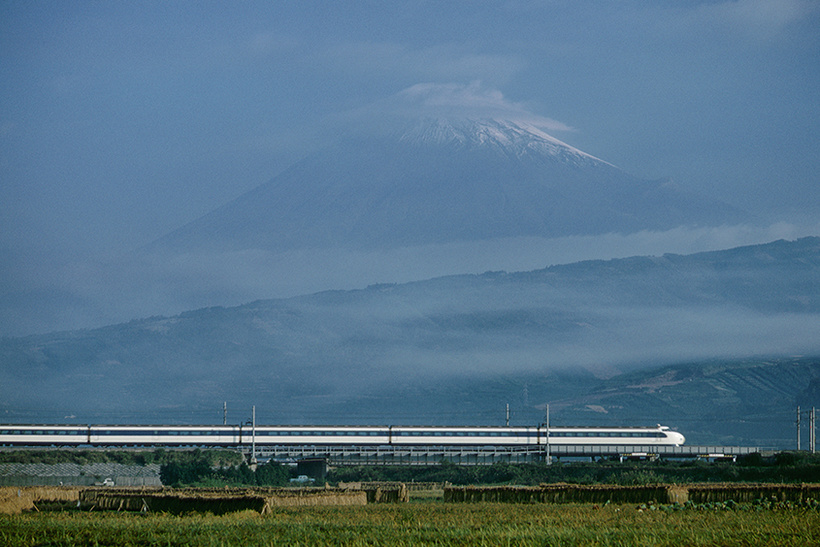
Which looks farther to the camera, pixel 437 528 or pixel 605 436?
pixel 605 436

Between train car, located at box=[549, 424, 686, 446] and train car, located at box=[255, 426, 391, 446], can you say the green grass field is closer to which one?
train car, located at box=[255, 426, 391, 446]

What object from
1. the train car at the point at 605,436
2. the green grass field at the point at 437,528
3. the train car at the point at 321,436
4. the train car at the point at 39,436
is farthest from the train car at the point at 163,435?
the green grass field at the point at 437,528

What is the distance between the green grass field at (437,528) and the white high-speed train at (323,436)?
73.2m

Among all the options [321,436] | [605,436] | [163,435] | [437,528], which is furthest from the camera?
[605,436]

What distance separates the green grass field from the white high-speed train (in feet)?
240

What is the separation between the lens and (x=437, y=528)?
2959 centimetres

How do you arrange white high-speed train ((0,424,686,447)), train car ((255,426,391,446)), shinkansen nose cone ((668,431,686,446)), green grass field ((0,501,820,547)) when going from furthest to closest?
shinkansen nose cone ((668,431,686,446))
train car ((255,426,391,446))
white high-speed train ((0,424,686,447))
green grass field ((0,501,820,547))

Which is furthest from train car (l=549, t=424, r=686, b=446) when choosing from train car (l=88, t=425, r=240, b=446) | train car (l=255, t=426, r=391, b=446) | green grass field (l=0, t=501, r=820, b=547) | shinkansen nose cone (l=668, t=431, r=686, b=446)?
green grass field (l=0, t=501, r=820, b=547)

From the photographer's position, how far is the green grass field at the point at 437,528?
25.0 meters

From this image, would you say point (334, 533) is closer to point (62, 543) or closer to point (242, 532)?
point (242, 532)

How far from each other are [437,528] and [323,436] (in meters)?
81.8

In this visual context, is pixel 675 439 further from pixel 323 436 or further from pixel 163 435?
pixel 163 435

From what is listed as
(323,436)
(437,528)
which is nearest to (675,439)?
(323,436)

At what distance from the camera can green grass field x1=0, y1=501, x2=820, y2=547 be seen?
25.0 m
